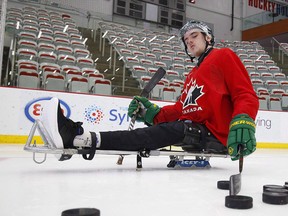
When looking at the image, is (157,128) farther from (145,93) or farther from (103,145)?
(145,93)

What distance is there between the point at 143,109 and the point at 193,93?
0.41 metres

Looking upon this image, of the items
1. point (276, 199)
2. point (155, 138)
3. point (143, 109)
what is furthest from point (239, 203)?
point (143, 109)

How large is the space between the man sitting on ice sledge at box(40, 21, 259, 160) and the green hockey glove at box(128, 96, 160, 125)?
237mm

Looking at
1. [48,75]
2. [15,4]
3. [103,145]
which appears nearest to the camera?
[103,145]

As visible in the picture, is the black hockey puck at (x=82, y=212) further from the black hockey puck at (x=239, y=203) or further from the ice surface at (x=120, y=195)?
the black hockey puck at (x=239, y=203)

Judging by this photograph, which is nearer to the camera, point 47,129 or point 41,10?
point 47,129

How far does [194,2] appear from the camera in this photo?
1327 cm

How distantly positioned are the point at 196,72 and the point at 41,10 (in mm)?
8546

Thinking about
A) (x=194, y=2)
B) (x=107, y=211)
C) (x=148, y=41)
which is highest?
(x=194, y=2)

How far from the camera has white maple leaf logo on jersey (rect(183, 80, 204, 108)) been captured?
1683 mm

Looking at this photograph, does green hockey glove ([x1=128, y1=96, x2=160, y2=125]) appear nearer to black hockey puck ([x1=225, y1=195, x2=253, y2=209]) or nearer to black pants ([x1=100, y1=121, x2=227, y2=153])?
black pants ([x1=100, y1=121, x2=227, y2=153])

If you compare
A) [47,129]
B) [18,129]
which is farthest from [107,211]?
[18,129]

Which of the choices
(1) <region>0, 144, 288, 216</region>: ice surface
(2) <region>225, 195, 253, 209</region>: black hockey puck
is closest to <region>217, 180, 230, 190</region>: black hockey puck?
(1) <region>0, 144, 288, 216</region>: ice surface

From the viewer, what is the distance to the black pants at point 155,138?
5.16ft
